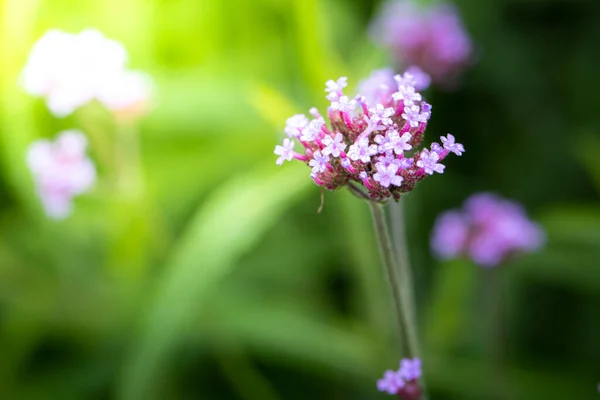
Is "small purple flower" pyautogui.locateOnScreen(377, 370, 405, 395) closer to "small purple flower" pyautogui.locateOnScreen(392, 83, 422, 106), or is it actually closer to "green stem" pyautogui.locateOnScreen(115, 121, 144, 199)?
"small purple flower" pyautogui.locateOnScreen(392, 83, 422, 106)

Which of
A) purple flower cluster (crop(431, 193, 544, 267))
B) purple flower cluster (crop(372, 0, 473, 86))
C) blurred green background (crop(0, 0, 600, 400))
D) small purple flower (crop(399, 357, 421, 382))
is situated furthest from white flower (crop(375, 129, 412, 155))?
purple flower cluster (crop(372, 0, 473, 86))

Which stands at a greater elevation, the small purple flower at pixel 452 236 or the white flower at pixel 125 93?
the white flower at pixel 125 93

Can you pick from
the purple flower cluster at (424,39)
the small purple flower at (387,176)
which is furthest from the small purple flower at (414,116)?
the purple flower cluster at (424,39)

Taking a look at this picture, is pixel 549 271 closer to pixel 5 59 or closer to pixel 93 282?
pixel 93 282

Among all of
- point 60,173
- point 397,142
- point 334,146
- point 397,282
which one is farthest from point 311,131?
point 60,173

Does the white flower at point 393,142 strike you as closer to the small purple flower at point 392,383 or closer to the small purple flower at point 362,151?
the small purple flower at point 362,151

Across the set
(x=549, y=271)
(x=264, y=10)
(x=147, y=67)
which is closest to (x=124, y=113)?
(x=147, y=67)
